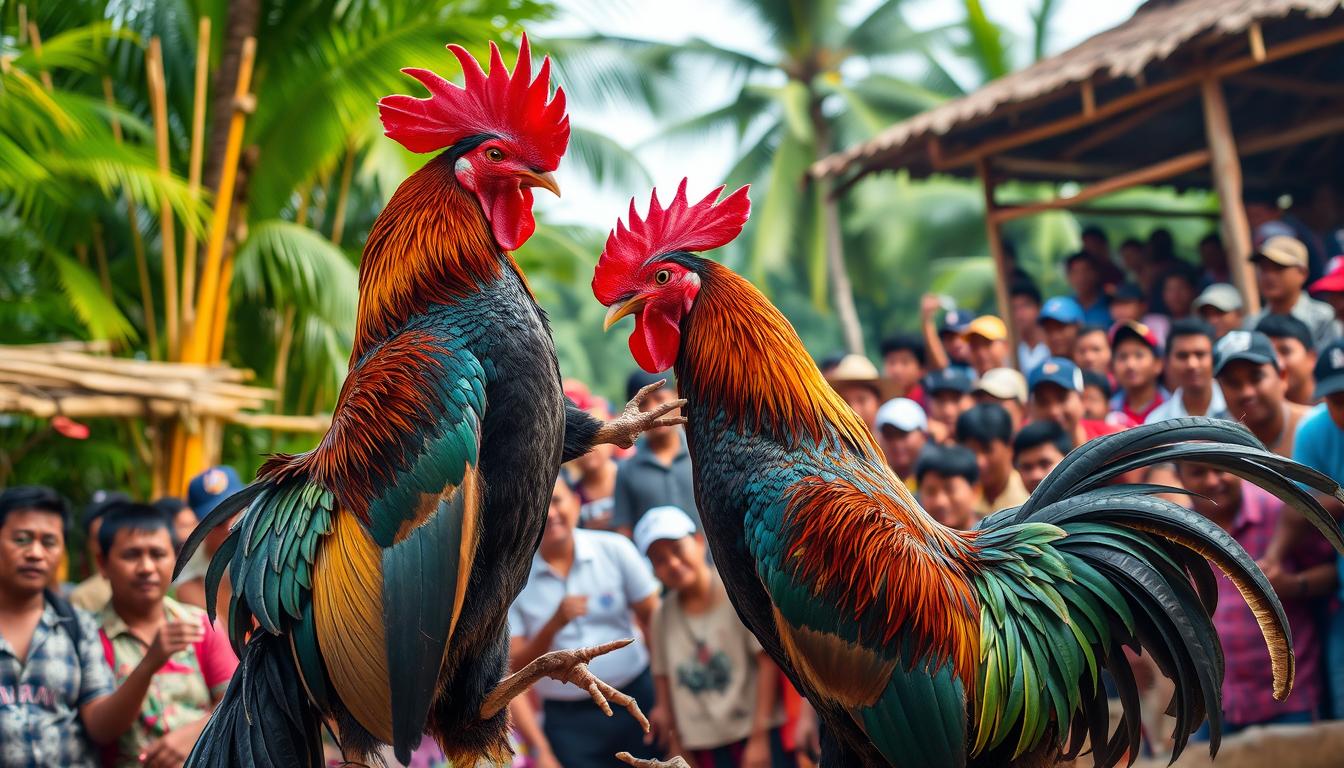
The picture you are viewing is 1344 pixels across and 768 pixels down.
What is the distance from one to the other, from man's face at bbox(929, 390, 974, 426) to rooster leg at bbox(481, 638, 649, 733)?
4403mm

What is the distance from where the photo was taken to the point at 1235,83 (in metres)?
10.5

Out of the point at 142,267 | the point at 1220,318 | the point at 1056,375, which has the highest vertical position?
the point at 142,267

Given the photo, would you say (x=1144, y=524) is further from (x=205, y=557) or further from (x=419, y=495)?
(x=205, y=557)

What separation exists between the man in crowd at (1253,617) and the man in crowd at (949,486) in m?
0.89

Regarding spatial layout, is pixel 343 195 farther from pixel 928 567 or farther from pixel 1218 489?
pixel 928 567

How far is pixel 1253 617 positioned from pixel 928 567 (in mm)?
2433

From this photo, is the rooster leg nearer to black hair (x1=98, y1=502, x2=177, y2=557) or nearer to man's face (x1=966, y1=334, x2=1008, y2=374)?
black hair (x1=98, y1=502, x2=177, y2=557)

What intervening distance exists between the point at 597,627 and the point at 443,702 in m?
2.68

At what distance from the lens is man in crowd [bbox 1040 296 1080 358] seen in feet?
27.4

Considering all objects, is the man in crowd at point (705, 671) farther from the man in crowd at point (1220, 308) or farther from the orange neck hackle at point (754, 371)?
the man in crowd at point (1220, 308)

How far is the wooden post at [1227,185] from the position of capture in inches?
339

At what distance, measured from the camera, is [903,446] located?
665cm

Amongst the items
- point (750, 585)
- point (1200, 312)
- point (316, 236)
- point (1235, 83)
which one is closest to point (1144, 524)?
point (750, 585)

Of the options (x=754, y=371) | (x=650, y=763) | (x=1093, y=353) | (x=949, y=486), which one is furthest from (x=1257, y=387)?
(x=650, y=763)
